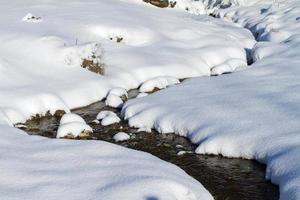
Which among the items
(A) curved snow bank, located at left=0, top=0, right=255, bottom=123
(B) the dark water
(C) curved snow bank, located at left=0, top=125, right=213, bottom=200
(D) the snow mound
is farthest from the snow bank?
(D) the snow mound

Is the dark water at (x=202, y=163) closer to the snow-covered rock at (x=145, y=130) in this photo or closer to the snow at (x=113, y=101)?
the snow-covered rock at (x=145, y=130)

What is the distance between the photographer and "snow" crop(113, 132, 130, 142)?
1072 centimetres

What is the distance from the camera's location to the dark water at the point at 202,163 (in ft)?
27.2

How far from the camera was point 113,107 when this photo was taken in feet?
42.5

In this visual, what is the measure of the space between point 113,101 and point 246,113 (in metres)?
3.86

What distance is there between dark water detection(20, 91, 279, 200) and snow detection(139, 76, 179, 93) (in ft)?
7.62

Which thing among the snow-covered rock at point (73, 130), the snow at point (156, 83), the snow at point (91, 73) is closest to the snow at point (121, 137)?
the snow-covered rock at point (73, 130)

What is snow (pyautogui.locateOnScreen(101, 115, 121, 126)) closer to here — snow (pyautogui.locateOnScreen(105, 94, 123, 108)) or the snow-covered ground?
snow (pyautogui.locateOnScreen(105, 94, 123, 108))

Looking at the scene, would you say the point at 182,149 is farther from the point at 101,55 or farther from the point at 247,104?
the point at 101,55

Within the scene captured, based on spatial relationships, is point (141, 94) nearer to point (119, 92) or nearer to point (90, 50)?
point (119, 92)


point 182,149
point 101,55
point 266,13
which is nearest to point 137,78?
point 101,55

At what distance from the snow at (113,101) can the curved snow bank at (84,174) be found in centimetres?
439

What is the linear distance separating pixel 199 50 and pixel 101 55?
4.03m

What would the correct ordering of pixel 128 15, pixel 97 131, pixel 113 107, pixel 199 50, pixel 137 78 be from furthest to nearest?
1. pixel 128 15
2. pixel 199 50
3. pixel 137 78
4. pixel 113 107
5. pixel 97 131
